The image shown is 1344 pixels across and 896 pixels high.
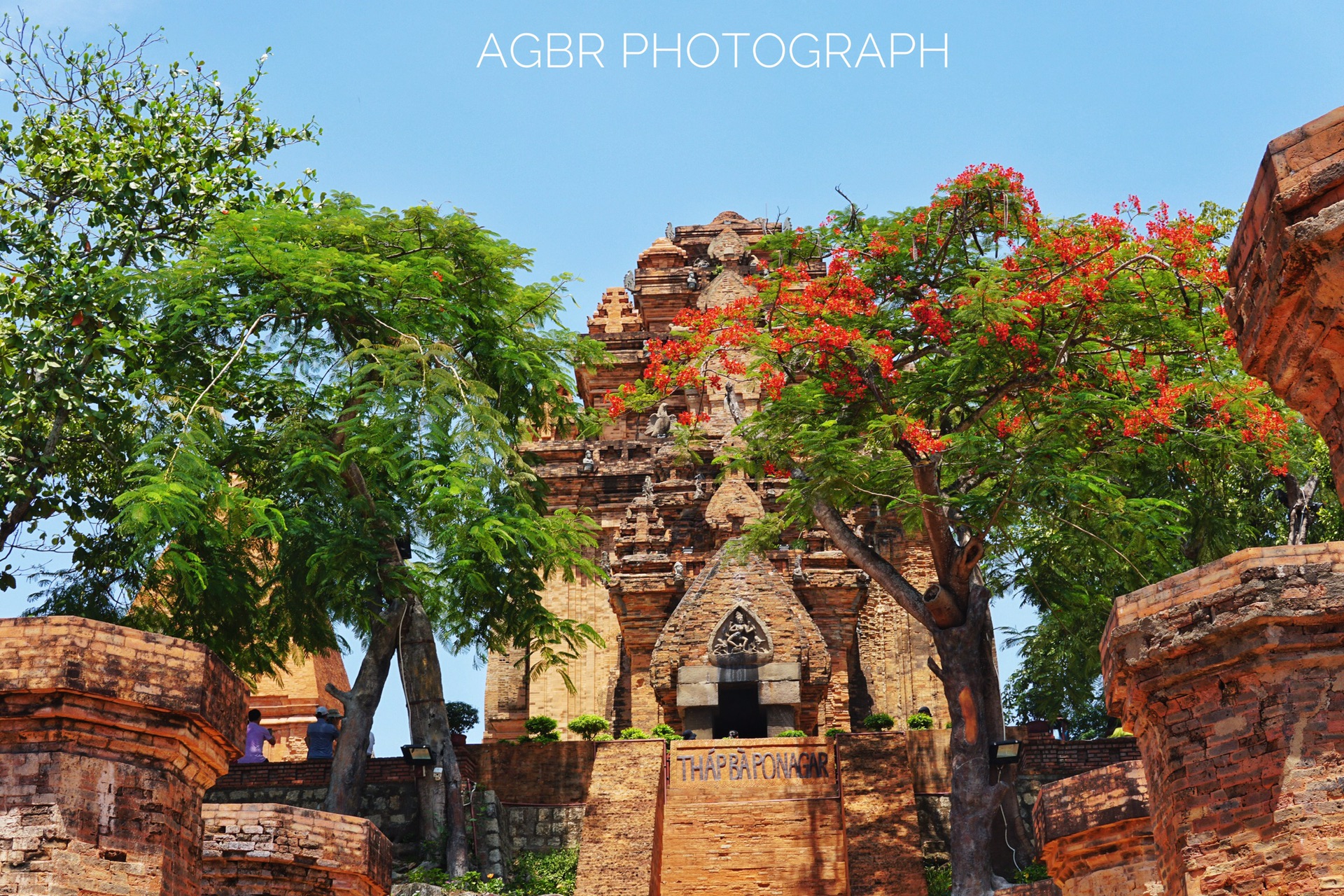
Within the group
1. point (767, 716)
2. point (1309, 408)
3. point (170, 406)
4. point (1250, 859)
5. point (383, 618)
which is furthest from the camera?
point (767, 716)

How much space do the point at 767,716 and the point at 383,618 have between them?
7.06m

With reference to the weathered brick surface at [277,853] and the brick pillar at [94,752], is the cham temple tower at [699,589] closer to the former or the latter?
the weathered brick surface at [277,853]

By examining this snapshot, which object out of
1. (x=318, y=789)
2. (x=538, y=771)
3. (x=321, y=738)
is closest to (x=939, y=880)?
(x=538, y=771)

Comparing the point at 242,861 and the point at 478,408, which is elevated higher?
the point at 478,408

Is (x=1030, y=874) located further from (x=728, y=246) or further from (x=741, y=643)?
(x=728, y=246)

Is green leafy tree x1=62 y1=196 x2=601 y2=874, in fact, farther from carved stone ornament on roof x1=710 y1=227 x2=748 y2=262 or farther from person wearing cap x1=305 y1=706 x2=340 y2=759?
carved stone ornament on roof x1=710 y1=227 x2=748 y2=262

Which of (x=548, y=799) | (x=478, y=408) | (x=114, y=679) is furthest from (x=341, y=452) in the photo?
(x=114, y=679)

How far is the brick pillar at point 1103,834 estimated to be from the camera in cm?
1101

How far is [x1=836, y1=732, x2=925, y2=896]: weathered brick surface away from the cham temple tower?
10.7 ft

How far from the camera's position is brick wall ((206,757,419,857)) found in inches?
826

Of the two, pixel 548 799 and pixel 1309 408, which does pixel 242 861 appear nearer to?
pixel 1309 408

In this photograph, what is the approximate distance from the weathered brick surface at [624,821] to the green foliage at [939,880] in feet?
10.8

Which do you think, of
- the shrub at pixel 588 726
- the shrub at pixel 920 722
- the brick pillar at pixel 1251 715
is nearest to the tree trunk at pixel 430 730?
the shrub at pixel 588 726

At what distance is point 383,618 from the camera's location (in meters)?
20.0
